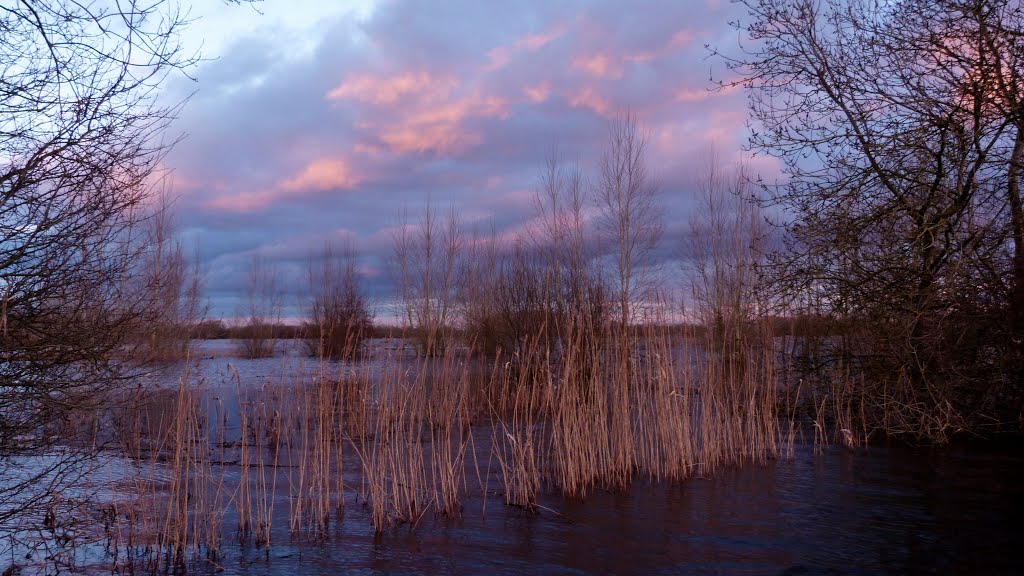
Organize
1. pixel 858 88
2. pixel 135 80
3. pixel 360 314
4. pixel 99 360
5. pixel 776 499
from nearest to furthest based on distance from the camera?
pixel 135 80 → pixel 99 360 → pixel 776 499 → pixel 858 88 → pixel 360 314

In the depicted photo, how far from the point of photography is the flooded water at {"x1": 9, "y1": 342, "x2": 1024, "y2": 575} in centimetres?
478

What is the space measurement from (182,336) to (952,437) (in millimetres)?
18752

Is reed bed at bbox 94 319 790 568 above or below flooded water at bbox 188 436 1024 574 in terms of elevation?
above

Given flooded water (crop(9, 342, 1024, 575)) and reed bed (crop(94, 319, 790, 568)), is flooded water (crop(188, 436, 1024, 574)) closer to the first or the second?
flooded water (crop(9, 342, 1024, 575))

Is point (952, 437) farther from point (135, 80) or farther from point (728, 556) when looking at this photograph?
point (135, 80)

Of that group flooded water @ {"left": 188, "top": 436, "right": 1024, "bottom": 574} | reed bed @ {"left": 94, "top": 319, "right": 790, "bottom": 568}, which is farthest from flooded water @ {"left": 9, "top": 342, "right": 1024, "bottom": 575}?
reed bed @ {"left": 94, "top": 319, "right": 790, "bottom": 568}

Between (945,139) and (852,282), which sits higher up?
(945,139)

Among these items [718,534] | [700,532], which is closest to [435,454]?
[700,532]

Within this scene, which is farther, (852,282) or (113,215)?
(852,282)

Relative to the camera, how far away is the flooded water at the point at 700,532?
478 centimetres

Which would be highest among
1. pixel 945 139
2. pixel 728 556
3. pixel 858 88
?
pixel 858 88

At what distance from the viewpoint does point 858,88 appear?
8031mm

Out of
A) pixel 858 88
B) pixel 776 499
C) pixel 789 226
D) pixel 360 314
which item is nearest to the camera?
pixel 776 499

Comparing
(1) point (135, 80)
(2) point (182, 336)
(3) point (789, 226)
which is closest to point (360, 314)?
(2) point (182, 336)
